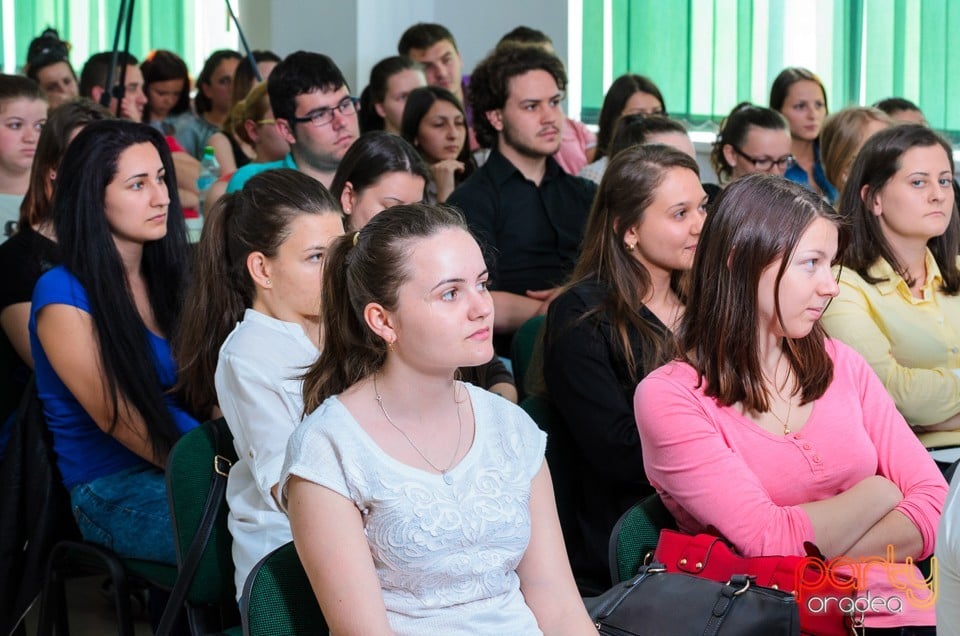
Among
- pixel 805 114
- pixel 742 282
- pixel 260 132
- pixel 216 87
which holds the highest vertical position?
pixel 216 87

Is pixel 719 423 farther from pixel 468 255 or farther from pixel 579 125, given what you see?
pixel 579 125

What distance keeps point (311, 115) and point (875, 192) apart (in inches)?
65.6

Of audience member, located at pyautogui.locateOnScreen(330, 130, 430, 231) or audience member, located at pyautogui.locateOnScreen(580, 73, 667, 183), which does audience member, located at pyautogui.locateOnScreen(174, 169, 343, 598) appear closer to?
audience member, located at pyautogui.locateOnScreen(330, 130, 430, 231)

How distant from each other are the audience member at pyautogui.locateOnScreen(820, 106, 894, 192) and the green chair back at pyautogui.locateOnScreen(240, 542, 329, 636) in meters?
2.74

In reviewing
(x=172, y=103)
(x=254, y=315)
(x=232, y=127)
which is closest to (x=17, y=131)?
(x=232, y=127)

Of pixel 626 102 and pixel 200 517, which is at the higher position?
pixel 626 102

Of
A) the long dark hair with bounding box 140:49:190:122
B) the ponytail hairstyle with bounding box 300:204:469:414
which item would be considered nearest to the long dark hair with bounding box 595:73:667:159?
the long dark hair with bounding box 140:49:190:122

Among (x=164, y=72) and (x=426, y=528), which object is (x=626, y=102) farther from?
(x=426, y=528)

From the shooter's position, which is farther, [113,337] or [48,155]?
[48,155]

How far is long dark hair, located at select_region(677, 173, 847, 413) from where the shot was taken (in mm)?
1925

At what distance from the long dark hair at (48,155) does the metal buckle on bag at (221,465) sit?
1.28 metres

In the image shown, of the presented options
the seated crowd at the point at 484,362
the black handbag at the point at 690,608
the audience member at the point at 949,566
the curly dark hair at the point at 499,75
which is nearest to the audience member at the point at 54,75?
the seated crowd at the point at 484,362

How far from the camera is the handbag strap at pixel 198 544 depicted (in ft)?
6.48

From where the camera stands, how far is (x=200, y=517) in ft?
6.66
